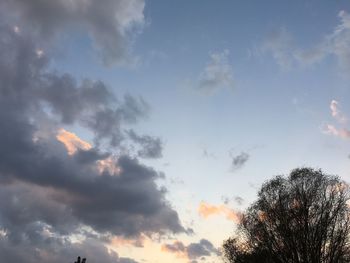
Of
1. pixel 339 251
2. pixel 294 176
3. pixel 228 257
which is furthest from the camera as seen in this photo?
pixel 228 257

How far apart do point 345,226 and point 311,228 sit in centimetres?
333

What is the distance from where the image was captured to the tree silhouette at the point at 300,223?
4153 cm

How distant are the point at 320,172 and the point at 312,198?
2.90 meters

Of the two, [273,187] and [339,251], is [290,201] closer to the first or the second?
[273,187]

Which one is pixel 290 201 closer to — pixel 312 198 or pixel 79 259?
pixel 312 198

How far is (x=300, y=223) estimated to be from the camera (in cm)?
4253

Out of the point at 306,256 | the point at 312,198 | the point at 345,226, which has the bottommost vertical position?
the point at 306,256

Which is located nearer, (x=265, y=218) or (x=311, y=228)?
(x=311, y=228)

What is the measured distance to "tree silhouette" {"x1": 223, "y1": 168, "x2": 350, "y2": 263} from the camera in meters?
41.5

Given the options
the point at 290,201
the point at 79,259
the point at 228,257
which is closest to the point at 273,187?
the point at 290,201

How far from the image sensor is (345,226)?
4172 cm

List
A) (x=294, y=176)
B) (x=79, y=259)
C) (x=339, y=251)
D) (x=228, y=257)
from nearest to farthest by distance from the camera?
(x=339, y=251)
(x=294, y=176)
(x=79, y=259)
(x=228, y=257)

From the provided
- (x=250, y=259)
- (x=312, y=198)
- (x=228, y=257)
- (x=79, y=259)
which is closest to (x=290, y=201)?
(x=312, y=198)

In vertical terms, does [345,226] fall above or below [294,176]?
below
